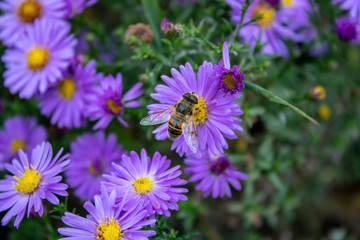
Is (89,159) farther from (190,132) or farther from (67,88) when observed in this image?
(190,132)

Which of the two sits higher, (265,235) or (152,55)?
(152,55)

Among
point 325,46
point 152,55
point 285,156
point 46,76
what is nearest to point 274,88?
point 285,156

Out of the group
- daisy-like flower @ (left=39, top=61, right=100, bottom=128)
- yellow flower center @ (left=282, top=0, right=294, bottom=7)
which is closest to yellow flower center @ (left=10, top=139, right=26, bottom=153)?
daisy-like flower @ (left=39, top=61, right=100, bottom=128)

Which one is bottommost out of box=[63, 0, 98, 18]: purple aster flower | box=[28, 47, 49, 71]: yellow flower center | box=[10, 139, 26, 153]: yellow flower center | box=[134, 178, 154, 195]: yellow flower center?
box=[134, 178, 154, 195]: yellow flower center

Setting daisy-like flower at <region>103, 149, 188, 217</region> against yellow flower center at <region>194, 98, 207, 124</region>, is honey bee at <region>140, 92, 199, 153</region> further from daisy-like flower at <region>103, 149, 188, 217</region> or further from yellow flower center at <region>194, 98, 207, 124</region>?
daisy-like flower at <region>103, 149, 188, 217</region>

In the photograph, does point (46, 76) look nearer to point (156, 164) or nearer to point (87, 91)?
point (87, 91)

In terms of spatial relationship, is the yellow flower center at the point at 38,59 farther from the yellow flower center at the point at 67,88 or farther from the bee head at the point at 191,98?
the bee head at the point at 191,98

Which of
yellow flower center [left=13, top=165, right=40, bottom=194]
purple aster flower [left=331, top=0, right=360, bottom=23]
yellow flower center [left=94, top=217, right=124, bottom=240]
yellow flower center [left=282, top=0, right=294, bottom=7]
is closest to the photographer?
yellow flower center [left=94, top=217, right=124, bottom=240]
